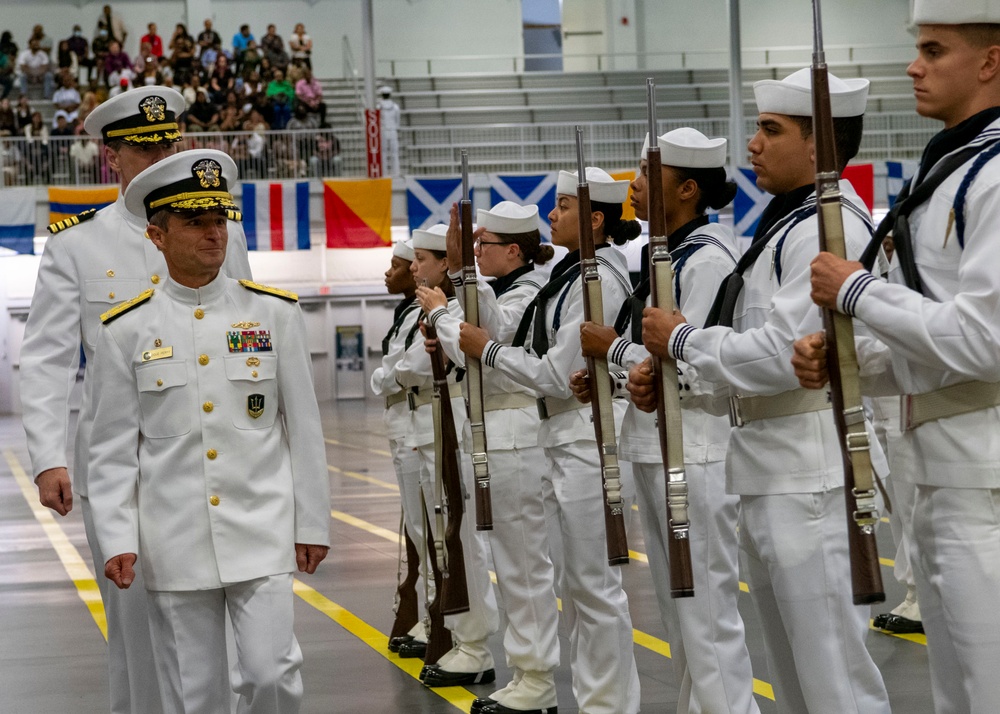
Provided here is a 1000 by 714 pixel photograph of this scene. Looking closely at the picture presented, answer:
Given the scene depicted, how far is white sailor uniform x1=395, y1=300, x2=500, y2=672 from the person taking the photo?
5695mm

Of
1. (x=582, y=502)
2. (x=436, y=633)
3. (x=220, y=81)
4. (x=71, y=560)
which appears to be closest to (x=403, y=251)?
(x=436, y=633)

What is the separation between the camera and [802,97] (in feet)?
11.4

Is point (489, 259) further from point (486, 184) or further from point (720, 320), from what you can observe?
point (486, 184)

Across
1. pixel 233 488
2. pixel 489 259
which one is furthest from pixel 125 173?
pixel 489 259

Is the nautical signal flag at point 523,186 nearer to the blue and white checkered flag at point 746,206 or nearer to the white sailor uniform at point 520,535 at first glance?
the blue and white checkered flag at point 746,206

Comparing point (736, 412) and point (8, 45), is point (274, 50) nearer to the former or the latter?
point (8, 45)

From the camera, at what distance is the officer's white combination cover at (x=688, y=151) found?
413cm

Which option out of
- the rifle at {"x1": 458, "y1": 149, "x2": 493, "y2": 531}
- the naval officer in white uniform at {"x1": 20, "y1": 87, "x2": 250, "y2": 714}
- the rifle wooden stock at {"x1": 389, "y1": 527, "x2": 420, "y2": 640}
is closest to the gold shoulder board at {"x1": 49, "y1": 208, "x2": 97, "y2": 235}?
the naval officer in white uniform at {"x1": 20, "y1": 87, "x2": 250, "y2": 714}

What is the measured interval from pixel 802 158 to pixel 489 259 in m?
2.36

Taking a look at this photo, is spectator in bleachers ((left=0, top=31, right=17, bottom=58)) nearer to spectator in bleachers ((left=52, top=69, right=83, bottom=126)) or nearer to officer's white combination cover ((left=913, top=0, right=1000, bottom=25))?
spectator in bleachers ((left=52, top=69, right=83, bottom=126))

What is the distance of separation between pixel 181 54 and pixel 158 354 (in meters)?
24.2

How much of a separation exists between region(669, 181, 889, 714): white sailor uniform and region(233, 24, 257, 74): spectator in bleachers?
81.3ft

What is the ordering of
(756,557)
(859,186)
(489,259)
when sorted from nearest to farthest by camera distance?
(756,557)
(489,259)
(859,186)

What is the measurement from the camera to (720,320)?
3.54 m
